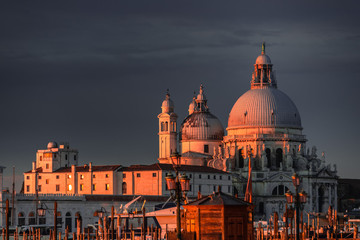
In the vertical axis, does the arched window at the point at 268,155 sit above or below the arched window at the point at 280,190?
above

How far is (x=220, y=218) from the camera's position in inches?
1625

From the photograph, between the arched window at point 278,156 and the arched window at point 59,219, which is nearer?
the arched window at point 59,219

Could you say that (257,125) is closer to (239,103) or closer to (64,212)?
(239,103)

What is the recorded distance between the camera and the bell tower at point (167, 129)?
13450 centimetres

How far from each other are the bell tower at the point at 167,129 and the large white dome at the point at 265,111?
7781 millimetres

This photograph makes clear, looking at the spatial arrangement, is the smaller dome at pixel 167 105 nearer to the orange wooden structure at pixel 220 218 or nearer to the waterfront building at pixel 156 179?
the waterfront building at pixel 156 179

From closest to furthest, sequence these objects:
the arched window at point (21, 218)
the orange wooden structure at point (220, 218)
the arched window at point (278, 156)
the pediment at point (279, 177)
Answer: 1. the orange wooden structure at point (220, 218)
2. the arched window at point (21, 218)
3. the pediment at point (279, 177)
4. the arched window at point (278, 156)

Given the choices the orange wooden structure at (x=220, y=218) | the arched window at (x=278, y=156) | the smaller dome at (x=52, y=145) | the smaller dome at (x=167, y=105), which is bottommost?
the orange wooden structure at (x=220, y=218)

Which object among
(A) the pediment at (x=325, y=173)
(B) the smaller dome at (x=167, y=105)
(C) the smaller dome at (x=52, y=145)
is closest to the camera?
(C) the smaller dome at (x=52, y=145)

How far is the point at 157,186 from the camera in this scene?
117125 millimetres

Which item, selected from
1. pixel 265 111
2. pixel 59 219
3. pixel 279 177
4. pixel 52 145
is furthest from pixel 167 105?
pixel 59 219

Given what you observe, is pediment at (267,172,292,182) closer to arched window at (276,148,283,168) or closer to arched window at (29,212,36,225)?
arched window at (276,148,283,168)

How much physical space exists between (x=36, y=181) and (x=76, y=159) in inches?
266

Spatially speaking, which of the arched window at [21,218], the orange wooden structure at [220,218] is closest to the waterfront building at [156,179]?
the arched window at [21,218]
